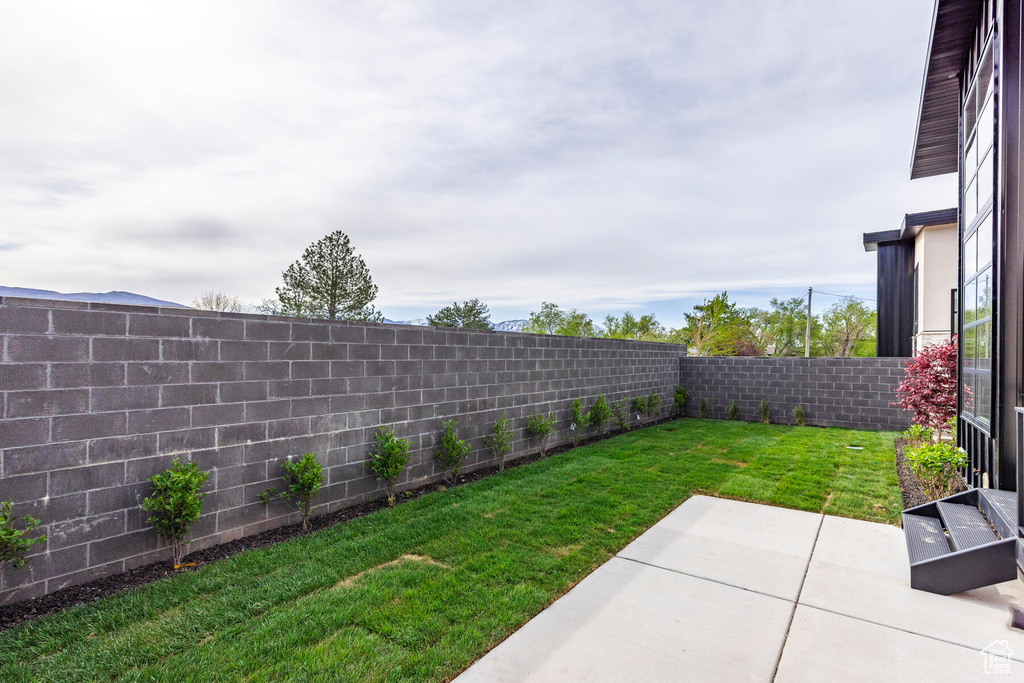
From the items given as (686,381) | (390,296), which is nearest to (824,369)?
(686,381)

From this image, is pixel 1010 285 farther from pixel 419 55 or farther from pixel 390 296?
pixel 390 296

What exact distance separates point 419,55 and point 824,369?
9589 mm

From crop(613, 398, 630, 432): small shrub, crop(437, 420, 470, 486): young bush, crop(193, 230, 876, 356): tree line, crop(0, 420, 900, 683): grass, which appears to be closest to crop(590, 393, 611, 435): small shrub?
crop(613, 398, 630, 432): small shrub

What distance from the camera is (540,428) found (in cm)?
680

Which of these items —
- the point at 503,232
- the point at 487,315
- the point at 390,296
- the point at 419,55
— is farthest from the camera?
the point at 487,315

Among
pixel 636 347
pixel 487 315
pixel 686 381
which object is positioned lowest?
pixel 686 381

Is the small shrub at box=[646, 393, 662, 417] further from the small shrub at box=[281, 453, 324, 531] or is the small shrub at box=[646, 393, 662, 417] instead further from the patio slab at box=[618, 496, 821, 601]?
the small shrub at box=[281, 453, 324, 531]

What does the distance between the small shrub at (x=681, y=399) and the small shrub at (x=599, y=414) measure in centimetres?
339

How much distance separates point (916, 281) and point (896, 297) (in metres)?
0.85

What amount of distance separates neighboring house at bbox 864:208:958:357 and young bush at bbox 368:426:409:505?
9451 millimetres

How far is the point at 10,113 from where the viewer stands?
6.12m

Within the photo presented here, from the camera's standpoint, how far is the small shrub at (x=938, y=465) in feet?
14.4

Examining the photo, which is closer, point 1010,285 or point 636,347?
point 1010,285

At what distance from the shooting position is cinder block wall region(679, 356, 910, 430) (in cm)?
940
